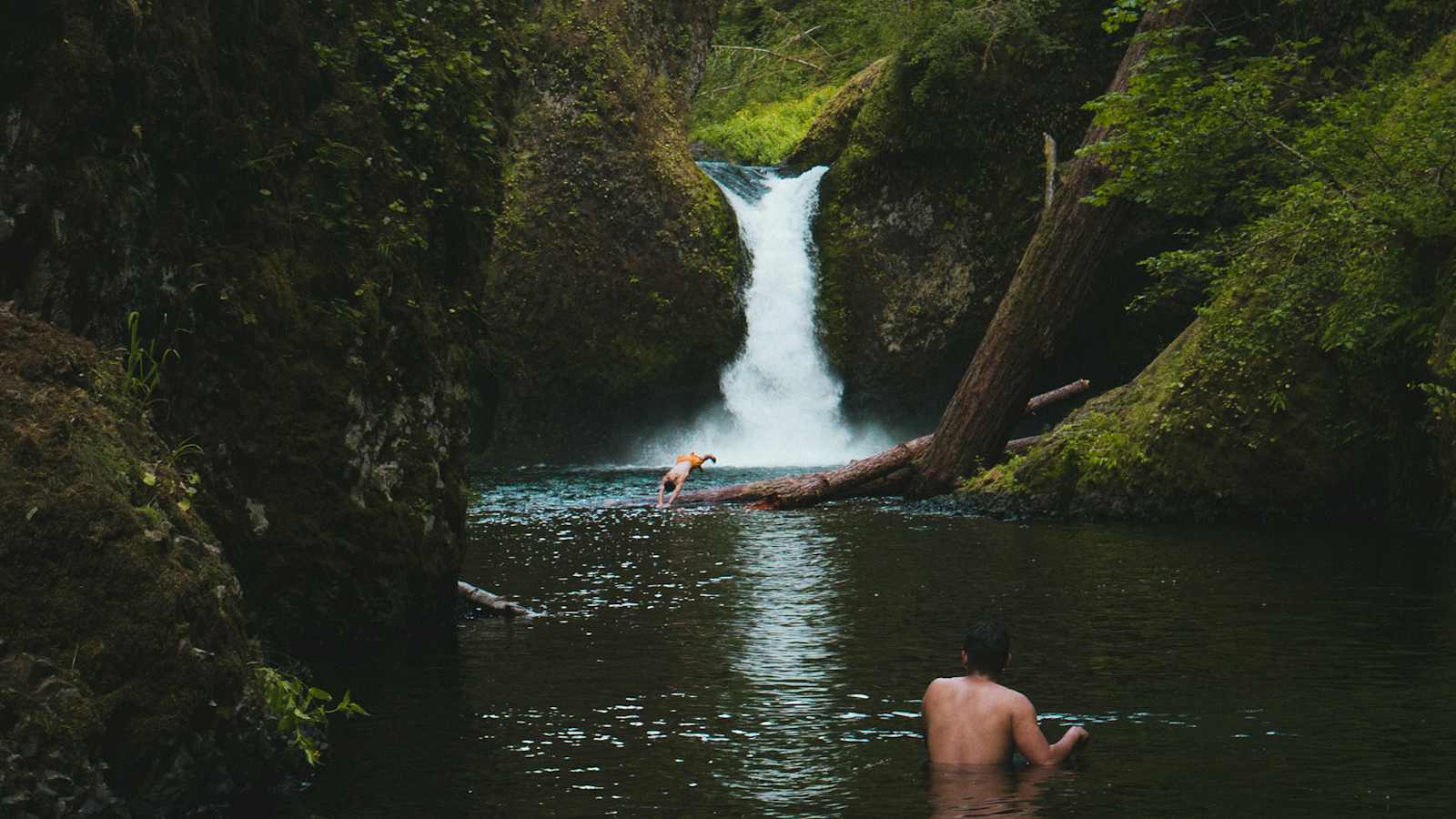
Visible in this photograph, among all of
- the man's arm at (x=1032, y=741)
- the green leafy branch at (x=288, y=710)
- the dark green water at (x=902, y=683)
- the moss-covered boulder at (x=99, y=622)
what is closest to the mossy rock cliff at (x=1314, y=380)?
the dark green water at (x=902, y=683)

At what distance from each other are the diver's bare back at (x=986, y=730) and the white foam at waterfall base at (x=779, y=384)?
23.5 metres

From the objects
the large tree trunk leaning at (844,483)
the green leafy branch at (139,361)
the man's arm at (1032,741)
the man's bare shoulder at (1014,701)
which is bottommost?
the man's arm at (1032,741)

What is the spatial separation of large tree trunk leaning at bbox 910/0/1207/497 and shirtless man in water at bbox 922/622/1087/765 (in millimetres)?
12195

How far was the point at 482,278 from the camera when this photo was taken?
34.6ft

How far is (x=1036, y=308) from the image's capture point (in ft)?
59.6

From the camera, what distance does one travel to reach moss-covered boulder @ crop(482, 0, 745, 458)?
99.3ft

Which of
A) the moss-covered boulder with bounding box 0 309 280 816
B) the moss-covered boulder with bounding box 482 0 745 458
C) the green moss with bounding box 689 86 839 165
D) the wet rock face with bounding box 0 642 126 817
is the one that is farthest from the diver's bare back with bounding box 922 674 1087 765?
the green moss with bounding box 689 86 839 165

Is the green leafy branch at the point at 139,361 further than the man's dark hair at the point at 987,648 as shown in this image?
Yes

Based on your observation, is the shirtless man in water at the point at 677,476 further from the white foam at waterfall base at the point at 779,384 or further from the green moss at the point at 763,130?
the green moss at the point at 763,130

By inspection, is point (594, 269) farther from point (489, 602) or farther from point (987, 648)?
point (987, 648)

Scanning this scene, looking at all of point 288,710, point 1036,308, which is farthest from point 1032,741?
point 1036,308

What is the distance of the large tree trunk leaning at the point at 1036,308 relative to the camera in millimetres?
17953

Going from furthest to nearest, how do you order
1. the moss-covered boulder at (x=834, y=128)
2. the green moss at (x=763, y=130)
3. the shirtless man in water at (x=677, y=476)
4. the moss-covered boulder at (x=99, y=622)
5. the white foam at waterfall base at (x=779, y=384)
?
1. the green moss at (x=763, y=130)
2. the moss-covered boulder at (x=834, y=128)
3. the white foam at waterfall base at (x=779, y=384)
4. the shirtless man in water at (x=677, y=476)
5. the moss-covered boulder at (x=99, y=622)

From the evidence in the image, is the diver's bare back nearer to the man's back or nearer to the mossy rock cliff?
the man's back
